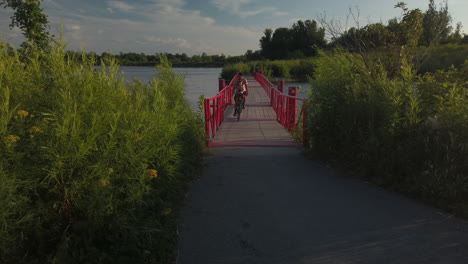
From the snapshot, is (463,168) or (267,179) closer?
(463,168)

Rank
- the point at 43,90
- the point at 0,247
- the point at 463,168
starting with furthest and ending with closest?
the point at 463,168, the point at 43,90, the point at 0,247

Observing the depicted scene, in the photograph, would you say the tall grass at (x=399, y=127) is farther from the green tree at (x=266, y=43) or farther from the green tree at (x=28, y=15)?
the green tree at (x=266, y=43)

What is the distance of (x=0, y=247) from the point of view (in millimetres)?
2479

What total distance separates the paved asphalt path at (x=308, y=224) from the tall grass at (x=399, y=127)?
1.14ft

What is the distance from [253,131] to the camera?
1014cm

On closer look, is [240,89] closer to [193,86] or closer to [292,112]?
[292,112]

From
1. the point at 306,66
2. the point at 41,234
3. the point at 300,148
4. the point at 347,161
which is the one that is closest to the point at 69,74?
the point at 41,234

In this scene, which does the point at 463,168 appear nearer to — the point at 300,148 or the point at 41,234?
the point at 300,148

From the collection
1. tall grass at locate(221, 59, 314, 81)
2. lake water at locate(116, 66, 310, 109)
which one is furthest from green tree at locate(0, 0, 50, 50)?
tall grass at locate(221, 59, 314, 81)

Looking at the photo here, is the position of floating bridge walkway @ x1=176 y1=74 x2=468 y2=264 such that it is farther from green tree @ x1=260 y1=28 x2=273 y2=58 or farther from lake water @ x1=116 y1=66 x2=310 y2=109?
green tree @ x1=260 y1=28 x2=273 y2=58

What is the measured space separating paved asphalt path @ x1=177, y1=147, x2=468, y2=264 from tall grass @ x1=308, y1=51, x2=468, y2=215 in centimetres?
35

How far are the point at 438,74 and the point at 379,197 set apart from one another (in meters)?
2.30

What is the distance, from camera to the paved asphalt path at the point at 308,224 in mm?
3145

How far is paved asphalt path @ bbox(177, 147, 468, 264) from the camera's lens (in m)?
3.14
